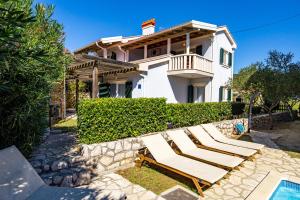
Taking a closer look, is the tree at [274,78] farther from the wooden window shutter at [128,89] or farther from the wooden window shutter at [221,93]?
the wooden window shutter at [128,89]

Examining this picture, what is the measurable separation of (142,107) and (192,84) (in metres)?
9.64

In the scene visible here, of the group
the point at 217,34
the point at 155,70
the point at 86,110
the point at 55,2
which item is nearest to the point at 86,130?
the point at 86,110

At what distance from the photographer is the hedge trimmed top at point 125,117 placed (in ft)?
21.4

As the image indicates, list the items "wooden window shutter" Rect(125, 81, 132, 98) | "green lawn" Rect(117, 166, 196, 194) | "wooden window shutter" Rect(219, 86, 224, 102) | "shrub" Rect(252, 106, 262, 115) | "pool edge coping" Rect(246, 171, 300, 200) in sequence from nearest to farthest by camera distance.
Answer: "pool edge coping" Rect(246, 171, 300, 200)
"green lawn" Rect(117, 166, 196, 194)
"wooden window shutter" Rect(125, 81, 132, 98)
"wooden window shutter" Rect(219, 86, 224, 102)
"shrub" Rect(252, 106, 262, 115)

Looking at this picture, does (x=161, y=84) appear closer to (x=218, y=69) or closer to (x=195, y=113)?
(x=195, y=113)

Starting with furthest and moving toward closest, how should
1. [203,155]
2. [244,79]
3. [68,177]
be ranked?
[244,79], [203,155], [68,177]

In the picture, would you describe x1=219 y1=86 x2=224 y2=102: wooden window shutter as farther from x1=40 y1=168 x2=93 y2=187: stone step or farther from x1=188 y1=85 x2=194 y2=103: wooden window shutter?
x1=40 y1=168 x2=93 y2=187: stone step

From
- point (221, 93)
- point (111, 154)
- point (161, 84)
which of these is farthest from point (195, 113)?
point (221, 93)

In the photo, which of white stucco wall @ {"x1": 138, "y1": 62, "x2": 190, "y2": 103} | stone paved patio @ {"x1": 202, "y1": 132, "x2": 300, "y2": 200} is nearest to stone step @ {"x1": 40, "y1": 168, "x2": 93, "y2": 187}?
stone paved patio @ {"x1": 202, "y1": 132, "x2": 300, "y2": 200}

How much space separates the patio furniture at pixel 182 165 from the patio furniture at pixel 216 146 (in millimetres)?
1928

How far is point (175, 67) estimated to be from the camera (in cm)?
1452

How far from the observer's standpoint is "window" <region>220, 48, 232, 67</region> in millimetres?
16475

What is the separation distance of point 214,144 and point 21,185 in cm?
719

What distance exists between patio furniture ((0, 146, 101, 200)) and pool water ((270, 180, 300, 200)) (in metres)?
4.99
